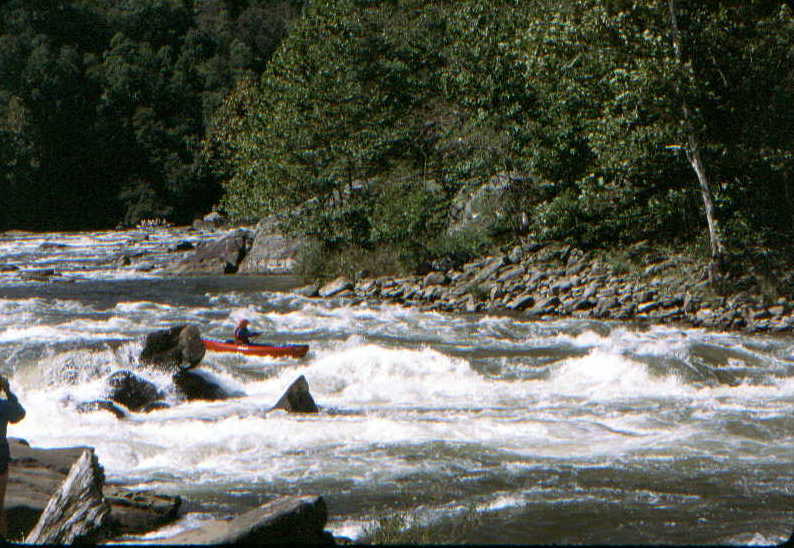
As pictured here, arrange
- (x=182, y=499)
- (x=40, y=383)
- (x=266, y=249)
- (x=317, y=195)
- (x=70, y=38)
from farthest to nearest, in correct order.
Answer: (x=70, y=38) → (x=266, y=249) → (x=317, y=195) → (x=40, y=383) → (x=182, y=499)

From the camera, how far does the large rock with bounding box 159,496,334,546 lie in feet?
19.8

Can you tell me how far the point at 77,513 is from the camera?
22.0ft

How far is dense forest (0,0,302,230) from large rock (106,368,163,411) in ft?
167

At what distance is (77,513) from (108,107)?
64317mm

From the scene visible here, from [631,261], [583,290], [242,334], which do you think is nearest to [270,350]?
[242,334]

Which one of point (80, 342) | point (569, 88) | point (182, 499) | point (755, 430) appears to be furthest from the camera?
point (569, 88)

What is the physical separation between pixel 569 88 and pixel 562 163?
214cm

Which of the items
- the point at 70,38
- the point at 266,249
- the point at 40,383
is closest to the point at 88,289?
the point at 266,249

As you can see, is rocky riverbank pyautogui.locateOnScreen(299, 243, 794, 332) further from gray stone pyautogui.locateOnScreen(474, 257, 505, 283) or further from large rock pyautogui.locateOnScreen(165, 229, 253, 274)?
large rock pyautogui.locateOnScreen(165, 229, 253, 274)

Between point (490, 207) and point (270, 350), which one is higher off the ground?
point (490, 207)

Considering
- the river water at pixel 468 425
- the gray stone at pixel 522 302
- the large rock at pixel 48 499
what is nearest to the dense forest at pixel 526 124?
the gray stone at pixel 522 302

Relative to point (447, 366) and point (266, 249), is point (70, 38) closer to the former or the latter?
point (266, 249)

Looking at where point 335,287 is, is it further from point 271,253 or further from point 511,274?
point 271,253

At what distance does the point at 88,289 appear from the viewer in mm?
25562
